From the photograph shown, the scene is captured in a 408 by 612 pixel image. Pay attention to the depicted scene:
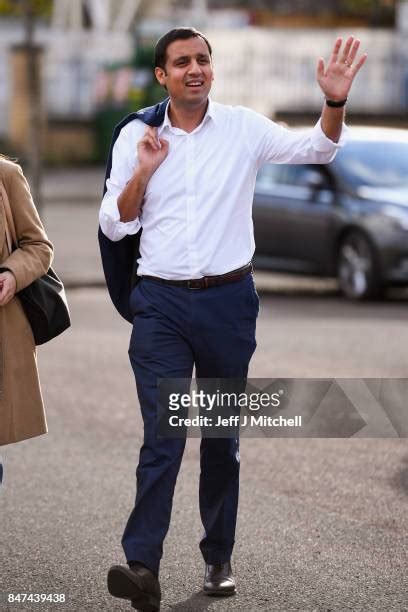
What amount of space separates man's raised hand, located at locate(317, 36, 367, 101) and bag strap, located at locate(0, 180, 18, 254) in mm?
1168

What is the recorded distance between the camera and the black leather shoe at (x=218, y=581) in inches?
223

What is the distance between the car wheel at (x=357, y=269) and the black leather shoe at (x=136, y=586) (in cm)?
1020

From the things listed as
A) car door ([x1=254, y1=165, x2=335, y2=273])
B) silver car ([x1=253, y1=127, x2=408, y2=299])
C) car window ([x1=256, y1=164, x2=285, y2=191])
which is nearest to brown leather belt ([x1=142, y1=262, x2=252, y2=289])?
silver car ([x1=253, y1=127, x2=408, y2=299])

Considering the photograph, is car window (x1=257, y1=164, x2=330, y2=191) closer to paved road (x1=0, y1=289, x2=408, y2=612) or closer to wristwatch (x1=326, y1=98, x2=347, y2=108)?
paved road (x1=0, y1=289, x2=408, y2=612)

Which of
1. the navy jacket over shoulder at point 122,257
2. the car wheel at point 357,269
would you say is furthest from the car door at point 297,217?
the navy jacket over shoulder at point 122,257

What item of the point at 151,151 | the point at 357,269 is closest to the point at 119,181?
the point at 151,151

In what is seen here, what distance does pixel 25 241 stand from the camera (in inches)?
224

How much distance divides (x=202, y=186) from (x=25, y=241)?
691 mm

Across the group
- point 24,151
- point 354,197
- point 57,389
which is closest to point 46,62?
point 24,151

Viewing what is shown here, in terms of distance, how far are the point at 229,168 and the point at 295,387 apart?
3.39 ft

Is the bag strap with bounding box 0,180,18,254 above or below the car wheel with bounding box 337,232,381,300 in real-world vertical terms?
above

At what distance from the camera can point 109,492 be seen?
746 centimetres

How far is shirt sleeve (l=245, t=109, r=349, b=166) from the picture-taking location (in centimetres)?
545

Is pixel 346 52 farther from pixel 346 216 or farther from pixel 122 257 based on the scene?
pixel 346 216
